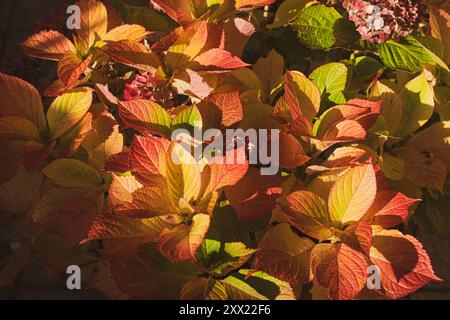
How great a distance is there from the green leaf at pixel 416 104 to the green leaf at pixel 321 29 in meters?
0.10

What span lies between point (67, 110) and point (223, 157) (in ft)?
0.63

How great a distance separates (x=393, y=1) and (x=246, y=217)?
0.29 m

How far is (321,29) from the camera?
70 cm

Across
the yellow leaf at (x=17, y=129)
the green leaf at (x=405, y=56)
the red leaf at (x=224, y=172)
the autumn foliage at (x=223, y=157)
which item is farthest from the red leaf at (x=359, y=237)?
the yellow leaf at (x=17, y=129)

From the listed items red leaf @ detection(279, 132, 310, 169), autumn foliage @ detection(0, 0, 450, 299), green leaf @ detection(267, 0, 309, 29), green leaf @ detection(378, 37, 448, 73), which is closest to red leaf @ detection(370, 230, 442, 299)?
autumn foliage @ detection(0, 0, 450, 299)

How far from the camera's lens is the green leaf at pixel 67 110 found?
61 centimetres

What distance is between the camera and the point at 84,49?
2.21 feet

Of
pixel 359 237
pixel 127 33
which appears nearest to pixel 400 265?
pixel 359 237

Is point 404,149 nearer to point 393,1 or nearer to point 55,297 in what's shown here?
point 393,1

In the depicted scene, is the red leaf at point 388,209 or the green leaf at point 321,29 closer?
the red leaf at point 388,209

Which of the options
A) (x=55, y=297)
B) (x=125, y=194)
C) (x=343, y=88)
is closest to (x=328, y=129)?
(x=343, y=88)

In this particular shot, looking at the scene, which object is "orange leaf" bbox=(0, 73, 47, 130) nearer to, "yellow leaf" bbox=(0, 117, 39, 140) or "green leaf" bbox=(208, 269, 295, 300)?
"yellow leaf" bbox=(0, 117, 39, 140)

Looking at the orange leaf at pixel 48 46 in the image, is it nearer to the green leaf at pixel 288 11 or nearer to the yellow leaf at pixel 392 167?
the green leaf at pixel 288 11

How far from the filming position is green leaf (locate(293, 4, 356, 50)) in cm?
70
